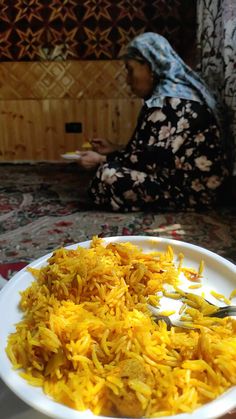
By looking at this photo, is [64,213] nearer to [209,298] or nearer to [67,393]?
[209,298]

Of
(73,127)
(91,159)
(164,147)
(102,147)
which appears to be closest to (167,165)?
(164,147)

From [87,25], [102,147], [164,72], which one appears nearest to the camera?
[164,72]

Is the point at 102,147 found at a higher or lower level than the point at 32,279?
higher

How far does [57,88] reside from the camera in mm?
3279

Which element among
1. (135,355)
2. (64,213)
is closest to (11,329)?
(135,355)

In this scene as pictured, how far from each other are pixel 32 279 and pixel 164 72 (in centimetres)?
149

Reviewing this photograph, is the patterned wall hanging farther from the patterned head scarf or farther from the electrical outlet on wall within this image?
the patterned head scarf

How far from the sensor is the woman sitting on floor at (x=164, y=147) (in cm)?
214

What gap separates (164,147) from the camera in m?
2.17

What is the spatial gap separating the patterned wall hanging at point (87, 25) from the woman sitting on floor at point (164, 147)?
931mm

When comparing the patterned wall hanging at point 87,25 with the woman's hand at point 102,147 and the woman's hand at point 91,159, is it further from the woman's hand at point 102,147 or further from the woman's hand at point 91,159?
the woman's hand at point 91,159

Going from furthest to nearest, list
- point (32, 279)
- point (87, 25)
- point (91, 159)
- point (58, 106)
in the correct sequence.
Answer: point (58, 106) < point (87, 25) < point (91, 159) < point (32, 279)

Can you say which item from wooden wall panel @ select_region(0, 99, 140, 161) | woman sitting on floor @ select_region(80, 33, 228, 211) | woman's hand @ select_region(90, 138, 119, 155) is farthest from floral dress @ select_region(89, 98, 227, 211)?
wooden wall panel @ select_region(0, 99, 140, 161)

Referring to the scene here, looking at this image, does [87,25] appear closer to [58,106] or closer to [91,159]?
[58,106]
